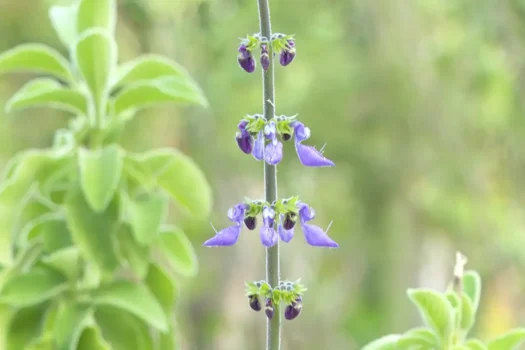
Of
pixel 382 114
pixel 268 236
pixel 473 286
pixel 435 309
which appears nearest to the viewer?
pixel 268 236

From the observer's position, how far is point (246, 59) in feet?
1.73

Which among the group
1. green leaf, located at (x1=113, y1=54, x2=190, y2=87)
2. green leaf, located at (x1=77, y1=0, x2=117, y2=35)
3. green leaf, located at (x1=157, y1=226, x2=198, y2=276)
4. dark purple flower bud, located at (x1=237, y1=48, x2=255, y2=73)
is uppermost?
green leaf, located at (x1=77, y1=0, x2=117, y2=35)

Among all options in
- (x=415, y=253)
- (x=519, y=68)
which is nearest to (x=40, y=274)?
(x=519, y=68)

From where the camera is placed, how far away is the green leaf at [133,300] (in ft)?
2.67

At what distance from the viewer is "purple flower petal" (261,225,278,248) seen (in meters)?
0.49

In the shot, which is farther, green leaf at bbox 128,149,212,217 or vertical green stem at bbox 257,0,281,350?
green leaf at bbox 128,149,212,217

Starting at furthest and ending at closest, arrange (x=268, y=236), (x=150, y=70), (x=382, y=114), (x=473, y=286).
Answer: (x=382, y=114) → (x=150, y=70) → (x=473, y=286) → (x=268, y=236)

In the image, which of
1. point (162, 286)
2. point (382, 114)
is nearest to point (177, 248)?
point (162, 286)

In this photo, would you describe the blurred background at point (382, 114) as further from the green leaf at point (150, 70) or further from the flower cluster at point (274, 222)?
the flower cluster at point (274, 222)

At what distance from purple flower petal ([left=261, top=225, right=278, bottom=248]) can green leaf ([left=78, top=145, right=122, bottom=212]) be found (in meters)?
0.34

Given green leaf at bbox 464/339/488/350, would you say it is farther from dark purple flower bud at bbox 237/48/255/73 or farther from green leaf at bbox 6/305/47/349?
green leaf at bbox 6/305/47/349

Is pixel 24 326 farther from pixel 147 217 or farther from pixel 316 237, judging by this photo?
pixel 316 237

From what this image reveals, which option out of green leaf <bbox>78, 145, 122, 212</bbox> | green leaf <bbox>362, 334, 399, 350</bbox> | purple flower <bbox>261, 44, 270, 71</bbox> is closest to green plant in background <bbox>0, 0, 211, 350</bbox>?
green leaf <bbox>78, 145, 122, 212</bbox>

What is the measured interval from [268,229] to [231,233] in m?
0.03
